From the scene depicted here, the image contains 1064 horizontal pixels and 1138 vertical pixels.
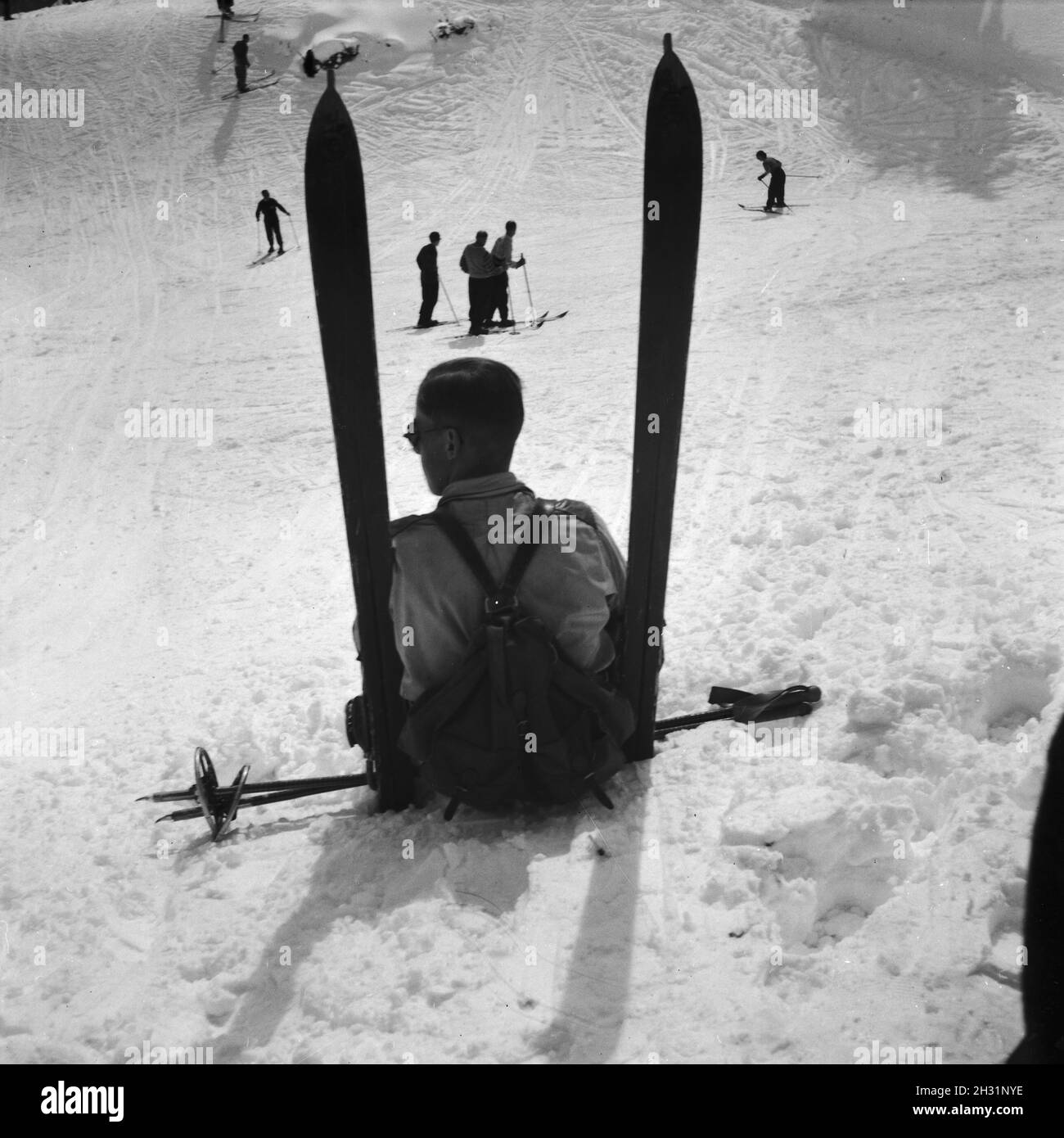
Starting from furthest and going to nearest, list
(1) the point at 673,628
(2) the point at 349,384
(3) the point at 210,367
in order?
(3) the point at 210,367, (1) the point at 673,628, (2) the point at 349,384

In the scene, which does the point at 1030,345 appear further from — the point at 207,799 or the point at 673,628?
the point at 207,799

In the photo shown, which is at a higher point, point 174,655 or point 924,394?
point 924,394

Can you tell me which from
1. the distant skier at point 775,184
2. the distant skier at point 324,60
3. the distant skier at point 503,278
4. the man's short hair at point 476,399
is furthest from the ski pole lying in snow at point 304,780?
the distant skier at point 324,60

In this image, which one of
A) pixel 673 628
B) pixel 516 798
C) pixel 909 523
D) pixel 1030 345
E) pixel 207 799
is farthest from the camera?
pixel 1030 345

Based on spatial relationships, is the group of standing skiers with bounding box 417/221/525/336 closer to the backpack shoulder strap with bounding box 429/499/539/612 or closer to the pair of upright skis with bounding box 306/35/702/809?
the pair of upright skis with bounding box 306/35/702/809

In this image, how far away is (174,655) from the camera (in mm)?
5777

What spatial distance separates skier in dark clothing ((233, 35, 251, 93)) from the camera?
2350 centimetres

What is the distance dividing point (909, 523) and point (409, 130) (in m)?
19.8

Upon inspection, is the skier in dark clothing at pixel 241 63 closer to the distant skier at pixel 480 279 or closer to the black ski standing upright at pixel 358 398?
the distant skier at pixel 480 279

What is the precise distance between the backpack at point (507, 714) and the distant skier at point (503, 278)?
9.99 metres

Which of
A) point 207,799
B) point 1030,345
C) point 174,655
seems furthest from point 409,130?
point 207,799

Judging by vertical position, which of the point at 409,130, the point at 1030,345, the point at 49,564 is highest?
the point at 409,130

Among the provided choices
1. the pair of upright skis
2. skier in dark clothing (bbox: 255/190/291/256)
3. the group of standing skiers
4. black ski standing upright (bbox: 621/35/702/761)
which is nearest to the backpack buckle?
the pair of upright skis

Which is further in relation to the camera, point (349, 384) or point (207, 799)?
point (207, 799)
